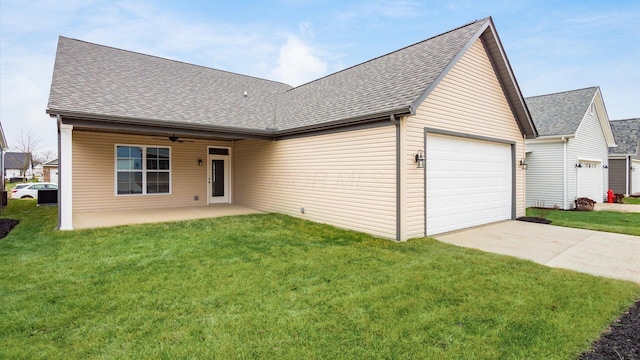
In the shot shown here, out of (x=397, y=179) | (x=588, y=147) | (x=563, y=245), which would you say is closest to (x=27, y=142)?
(x=397, y=179)

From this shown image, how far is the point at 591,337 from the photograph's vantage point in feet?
10.4

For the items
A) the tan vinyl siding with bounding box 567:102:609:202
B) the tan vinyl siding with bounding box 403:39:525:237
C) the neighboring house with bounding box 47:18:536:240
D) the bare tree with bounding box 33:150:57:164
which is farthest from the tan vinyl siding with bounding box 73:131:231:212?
the bare tree with bounding box 33:150:57:164

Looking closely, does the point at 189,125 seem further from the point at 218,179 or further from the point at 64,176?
the point at 218,179

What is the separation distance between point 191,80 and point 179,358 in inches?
479

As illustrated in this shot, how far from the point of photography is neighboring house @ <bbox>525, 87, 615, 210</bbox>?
1413 centimetres

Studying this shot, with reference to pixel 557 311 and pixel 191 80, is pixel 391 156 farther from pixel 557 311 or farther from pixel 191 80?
pixel 191 80

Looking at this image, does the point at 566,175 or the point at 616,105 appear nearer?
the point at 566,175

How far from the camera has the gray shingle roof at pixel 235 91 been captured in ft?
26.3

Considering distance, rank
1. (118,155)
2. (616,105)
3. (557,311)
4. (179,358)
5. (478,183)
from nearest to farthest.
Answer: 1. (179,358)
2. (557,311)
3. (478,183)
4. (118,155)
5. (616,105)

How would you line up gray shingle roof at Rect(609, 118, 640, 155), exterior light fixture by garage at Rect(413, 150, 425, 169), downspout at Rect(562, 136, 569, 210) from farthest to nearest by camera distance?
gray shingle roof at Rect(609, 118, 640, 155)
downspout at Rect(562, 136, 569, 210)
exterior light fixture by garage at Rect(413, 150, 425, 169)

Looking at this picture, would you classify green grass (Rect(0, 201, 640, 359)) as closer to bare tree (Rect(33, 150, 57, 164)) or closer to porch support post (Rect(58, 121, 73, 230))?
porch support post (Rect(58, 121, 73, 230))

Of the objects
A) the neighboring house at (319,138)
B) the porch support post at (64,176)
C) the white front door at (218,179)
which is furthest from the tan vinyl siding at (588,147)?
the porch support post at (64,176)

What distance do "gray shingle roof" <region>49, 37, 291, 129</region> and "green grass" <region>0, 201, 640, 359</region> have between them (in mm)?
4132

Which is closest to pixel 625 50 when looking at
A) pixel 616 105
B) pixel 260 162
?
pixel 616 105
